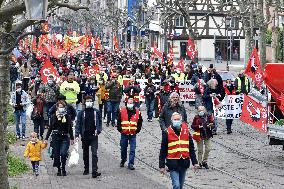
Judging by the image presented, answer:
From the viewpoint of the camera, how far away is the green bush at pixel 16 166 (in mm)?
17767

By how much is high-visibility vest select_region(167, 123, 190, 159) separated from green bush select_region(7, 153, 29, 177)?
15.9 ft

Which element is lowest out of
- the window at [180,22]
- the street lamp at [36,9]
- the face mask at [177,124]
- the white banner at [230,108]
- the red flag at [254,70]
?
the white banner at [230,108]

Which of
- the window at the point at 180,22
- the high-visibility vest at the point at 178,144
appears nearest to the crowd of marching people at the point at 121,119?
the high-visibility vest at the point at 178,144

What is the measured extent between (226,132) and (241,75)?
2.22m

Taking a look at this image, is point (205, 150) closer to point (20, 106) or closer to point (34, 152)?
point (34, 152)

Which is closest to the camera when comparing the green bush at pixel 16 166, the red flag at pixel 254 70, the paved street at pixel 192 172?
the paved street at pixel 192 172

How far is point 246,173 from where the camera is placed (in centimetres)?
1822

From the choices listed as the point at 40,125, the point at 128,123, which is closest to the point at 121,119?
the point at 128,123

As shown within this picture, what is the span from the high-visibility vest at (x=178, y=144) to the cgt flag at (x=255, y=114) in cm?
670

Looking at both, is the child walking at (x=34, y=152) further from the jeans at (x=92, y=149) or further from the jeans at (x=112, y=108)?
the jeans at (x=112, y=108)

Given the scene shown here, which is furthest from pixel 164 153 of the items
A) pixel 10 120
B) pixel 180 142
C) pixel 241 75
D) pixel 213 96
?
pixel 10 120

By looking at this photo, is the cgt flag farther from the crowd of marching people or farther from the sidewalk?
the sidewalk

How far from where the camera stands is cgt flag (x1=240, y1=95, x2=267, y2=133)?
20484mm

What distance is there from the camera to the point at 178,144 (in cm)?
1381
